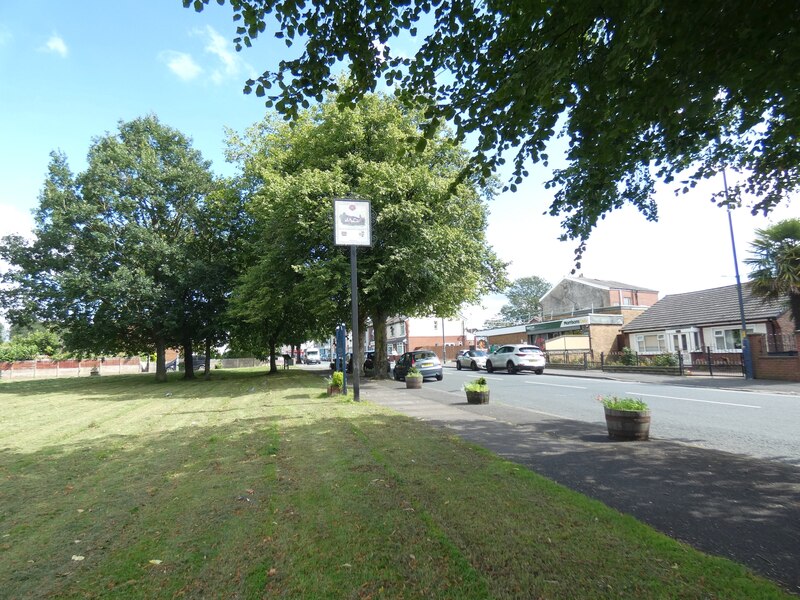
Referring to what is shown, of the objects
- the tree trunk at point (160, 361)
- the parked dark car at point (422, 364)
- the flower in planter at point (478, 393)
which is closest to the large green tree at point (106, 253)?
the tree trunk at point (160, 361)

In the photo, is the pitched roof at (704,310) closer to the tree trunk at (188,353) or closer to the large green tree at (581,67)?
the large green tree at (581,67)

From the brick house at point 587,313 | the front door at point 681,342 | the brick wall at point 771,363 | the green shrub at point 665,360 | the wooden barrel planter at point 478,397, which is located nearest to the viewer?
the wooden barrel planter at point 478,397

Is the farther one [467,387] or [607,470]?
[467,387]

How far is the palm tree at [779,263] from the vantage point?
19578 millimetres

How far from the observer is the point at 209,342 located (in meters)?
29.5

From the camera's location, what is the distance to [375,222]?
67.7 ft

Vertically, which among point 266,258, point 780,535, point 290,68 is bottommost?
point 780,535

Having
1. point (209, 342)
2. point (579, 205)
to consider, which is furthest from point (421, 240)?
point (209, 342)

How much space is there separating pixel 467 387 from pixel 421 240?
9028mm

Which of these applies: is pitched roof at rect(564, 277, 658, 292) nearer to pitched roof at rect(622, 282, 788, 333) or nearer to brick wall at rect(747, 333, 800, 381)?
pitched roof at rect(622, 282, 788, 333)

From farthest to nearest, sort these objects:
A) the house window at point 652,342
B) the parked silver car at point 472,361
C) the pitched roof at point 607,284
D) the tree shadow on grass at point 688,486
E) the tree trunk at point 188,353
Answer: the pitched roof at point 607,284, the parked silver car at point 472,361, the house window at point 652,342, the tree trunk at point 188,353, the tree shadow on grass at point 688,486

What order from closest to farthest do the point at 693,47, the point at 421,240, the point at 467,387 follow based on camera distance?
1. the point at 693,47
2. the point at 467,387
3. the point at 421,240

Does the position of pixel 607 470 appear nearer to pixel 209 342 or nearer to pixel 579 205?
pixel 579 205

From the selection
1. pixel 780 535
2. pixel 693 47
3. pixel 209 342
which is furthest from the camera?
pixel 209 342
